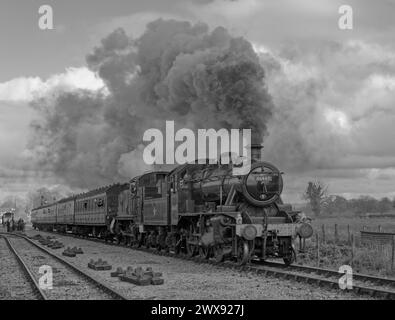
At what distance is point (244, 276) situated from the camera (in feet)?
44.2

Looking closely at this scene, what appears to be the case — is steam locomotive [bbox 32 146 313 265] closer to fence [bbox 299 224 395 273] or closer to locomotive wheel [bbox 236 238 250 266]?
locomotive wheel [bbox 236 238 250 266]

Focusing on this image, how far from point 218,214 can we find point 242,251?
1.23m

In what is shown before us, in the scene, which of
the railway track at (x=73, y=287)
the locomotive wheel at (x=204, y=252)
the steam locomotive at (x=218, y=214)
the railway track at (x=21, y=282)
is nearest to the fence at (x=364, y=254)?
the steam locomotive at (x=218, y=214)

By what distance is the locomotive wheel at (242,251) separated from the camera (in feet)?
48.8

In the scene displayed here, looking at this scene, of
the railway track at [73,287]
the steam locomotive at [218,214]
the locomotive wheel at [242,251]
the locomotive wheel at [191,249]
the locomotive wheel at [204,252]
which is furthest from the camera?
the locomotive wheel at [191,249]

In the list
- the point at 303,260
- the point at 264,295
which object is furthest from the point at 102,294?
the point at 303,260

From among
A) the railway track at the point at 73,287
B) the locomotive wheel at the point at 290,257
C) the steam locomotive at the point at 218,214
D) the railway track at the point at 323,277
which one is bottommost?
the railway track at the point at 73,287

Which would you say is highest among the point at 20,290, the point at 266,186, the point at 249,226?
the point at 266,186

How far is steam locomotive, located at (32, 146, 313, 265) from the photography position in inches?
603

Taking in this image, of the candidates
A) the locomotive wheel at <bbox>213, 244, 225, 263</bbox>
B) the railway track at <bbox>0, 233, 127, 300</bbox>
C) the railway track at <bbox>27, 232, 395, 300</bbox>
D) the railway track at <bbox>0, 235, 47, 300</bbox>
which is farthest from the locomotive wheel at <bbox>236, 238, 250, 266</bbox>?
the railway track at <bbox>0, 235, 47, 300</bbox>

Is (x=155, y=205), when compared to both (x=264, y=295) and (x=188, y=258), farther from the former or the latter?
(x=264, y=295)

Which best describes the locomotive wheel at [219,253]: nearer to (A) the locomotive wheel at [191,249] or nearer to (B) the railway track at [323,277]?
(B) the railway track at [323,277]
